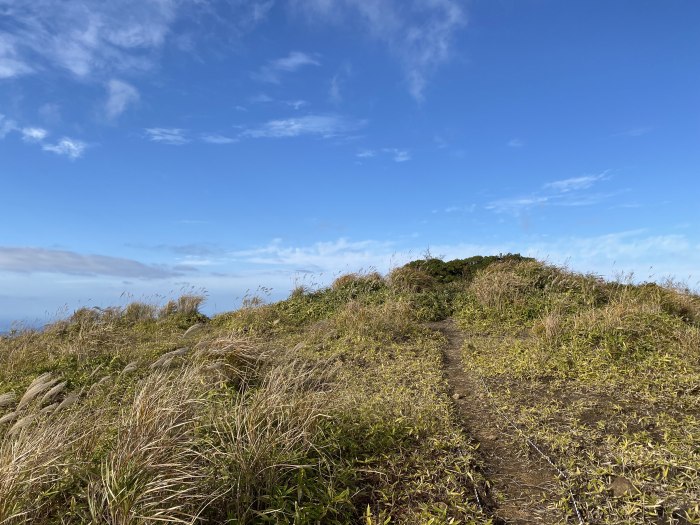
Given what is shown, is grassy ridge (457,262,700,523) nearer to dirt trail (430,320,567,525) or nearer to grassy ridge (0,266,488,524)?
dirt trail (430,320,567,525)

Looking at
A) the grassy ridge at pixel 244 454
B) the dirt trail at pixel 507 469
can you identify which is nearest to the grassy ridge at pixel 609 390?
the dirt trail at pixel 507 469

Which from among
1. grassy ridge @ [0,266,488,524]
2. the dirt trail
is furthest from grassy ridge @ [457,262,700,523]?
grassy ridge @ [0,266,488,524]

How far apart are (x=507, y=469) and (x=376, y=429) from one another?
1051 mm

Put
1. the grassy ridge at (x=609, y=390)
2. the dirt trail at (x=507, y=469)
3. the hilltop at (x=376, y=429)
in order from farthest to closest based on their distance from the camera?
1. the grassy ridge at (x=609, y=390)
2. the dirt trail at (x=507, y=469)
3. the hilltop at (x=376, y=429)

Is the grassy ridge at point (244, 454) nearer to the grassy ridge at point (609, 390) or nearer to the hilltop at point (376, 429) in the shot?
the hilltop at point (376, 429)

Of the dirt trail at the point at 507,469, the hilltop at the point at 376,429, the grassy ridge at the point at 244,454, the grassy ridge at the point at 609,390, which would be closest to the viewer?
the grassy ridge at the point at 244,454

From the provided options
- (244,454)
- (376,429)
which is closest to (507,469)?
(376,429)

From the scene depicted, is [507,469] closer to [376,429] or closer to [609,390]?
[376,429]

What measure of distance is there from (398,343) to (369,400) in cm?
299

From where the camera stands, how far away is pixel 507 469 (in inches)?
147

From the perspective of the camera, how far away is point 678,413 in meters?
4.62

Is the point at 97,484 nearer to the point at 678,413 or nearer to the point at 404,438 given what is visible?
the point at 404,438

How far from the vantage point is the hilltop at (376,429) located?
289 cm

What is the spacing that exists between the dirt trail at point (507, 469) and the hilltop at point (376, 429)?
0.01 m
